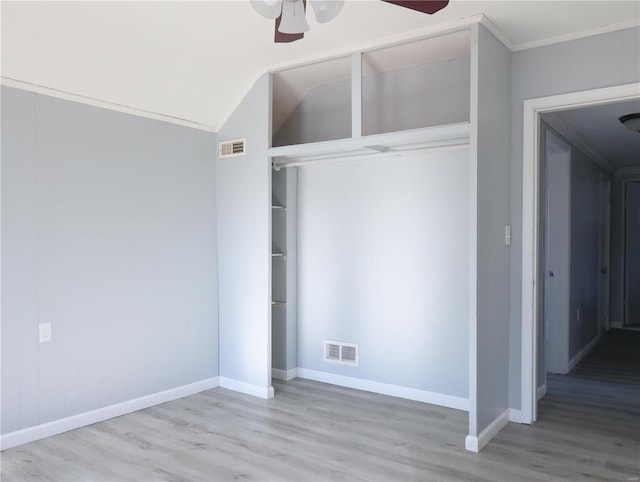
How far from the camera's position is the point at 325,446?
305 centimetres

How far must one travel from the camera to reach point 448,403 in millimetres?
3709

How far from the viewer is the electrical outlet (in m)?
3.16

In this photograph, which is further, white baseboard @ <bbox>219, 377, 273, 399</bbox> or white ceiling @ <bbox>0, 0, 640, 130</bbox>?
white baseboard @ <bbox>219, 377, 273, 399</bbox>

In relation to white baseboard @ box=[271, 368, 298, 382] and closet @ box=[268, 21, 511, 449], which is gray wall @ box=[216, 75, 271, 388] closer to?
closet @ box=[268, 21, 511, 449]

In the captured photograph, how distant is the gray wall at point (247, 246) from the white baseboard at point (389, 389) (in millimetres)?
608

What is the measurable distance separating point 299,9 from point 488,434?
2.59 metres

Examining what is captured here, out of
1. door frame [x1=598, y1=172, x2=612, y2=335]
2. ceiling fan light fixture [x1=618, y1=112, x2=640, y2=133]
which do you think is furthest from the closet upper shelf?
door frame [x1=598, y1=172, x2=612, y2=335]

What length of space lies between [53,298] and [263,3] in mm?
2340

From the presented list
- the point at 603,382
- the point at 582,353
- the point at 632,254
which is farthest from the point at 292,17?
the point at 632,254

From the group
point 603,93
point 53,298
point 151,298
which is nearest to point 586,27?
point 603,93

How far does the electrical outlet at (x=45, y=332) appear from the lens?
3164 millimetres

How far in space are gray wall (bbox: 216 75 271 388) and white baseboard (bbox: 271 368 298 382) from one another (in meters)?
0.44

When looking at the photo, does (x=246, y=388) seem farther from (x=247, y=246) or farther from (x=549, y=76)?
(x=549, y=76)

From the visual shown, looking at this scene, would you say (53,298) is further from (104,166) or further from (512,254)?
(512,254)
